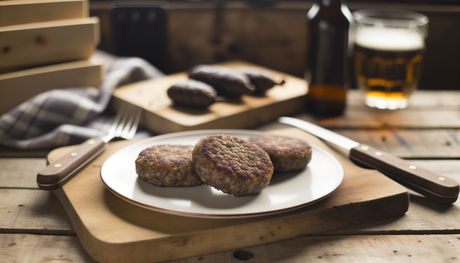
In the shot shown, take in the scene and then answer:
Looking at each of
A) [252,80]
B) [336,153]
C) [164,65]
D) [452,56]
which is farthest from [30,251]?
[452,56]

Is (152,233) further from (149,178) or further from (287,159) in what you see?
(287,159)

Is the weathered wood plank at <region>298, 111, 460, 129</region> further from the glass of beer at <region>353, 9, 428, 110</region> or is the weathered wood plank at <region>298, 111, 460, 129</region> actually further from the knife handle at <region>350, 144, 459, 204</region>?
the knife handle at <region>350, 144, 459, 204</region>

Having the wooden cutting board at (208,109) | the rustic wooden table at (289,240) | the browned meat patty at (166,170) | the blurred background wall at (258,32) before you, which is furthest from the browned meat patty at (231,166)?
the blurred background wall at (258,32)

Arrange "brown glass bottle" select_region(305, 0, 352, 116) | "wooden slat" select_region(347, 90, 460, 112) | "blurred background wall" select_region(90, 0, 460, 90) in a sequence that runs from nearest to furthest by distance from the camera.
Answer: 1. "brown glass bottle" select_region(305, 0, 352, 116)
2. "wooden slat" select_region(347, 90, 460, 112)
3. "blurred background wall" select_region(90, 0, 460, 90)

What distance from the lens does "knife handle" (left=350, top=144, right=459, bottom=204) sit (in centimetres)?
112

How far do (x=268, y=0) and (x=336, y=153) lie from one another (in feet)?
5.07

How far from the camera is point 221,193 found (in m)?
1.02

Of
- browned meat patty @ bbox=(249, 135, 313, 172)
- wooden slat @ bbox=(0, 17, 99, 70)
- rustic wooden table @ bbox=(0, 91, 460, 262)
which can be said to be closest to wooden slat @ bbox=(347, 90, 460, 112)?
rustic wooden table @ bbox=(0, 91, 460, 262)

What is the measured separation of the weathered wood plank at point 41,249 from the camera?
0.91 meters

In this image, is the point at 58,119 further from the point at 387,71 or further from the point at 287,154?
the point at 387,71

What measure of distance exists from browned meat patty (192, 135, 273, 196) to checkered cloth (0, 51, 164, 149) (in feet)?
2.18

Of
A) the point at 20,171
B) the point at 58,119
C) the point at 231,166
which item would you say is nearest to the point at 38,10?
the point at 58,119

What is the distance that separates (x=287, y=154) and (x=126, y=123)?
763 mm

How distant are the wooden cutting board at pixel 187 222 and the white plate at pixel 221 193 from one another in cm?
4
